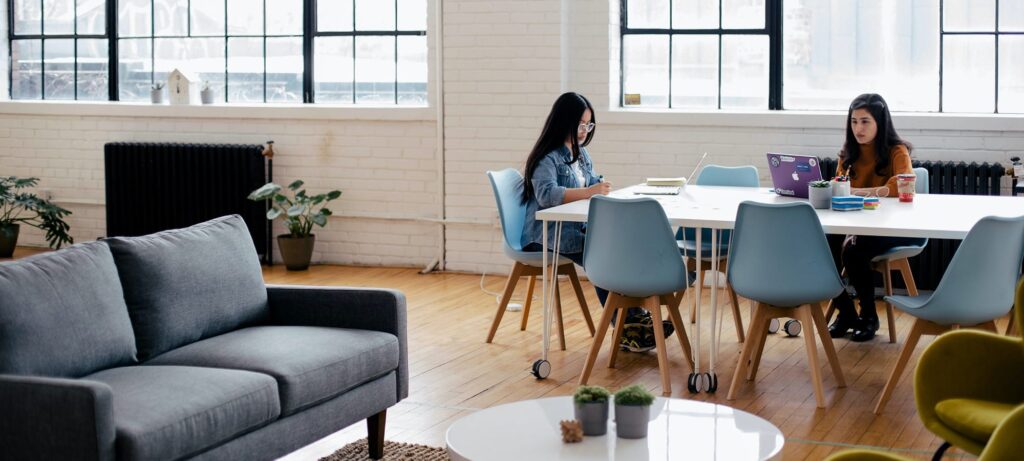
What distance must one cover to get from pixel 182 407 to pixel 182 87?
5.98 meters

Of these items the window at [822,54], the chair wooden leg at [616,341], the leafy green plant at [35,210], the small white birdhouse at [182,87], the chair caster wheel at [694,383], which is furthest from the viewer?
the small white birdhouse at [182,87]

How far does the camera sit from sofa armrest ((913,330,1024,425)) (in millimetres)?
3535

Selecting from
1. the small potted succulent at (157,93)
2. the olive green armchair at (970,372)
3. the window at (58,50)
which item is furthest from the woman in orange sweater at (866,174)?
the window at (58,50)

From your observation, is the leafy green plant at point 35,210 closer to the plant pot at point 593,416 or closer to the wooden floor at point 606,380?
the wooden floor at point 606,380

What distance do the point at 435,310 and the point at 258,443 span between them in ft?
11.3

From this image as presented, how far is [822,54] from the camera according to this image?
295 inches

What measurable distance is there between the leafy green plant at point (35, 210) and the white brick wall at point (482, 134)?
683 mm

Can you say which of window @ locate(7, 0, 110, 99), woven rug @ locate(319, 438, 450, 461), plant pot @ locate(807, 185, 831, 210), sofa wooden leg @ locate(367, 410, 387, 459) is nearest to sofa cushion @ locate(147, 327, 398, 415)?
sofa wooden leg @ locate(367, 410, 387, 459)

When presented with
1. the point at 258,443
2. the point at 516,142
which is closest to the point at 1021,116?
the point at 516,142

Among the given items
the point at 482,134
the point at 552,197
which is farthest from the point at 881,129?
the point at 482,134

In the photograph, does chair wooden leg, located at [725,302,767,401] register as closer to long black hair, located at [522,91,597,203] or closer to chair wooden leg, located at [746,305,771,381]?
chair wooden leg, located at [746,305,771,381]

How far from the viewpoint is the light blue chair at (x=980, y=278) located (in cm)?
437

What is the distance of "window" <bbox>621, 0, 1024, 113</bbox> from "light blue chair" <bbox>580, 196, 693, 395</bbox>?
2922 mm

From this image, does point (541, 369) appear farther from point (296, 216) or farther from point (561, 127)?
point (296, 216)
